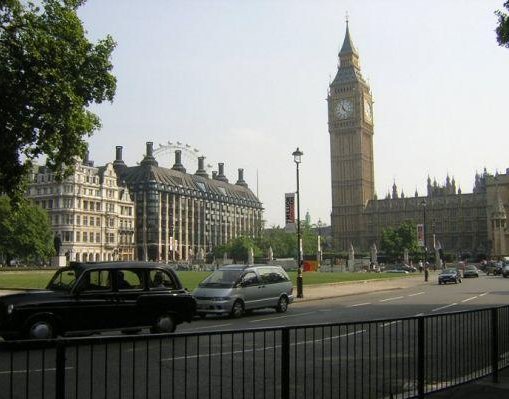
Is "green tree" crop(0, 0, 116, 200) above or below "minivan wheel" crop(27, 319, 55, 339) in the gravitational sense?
above

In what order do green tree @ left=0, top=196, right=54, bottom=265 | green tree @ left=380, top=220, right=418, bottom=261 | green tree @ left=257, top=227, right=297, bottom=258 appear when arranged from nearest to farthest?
green tree @ left=0, top=196, right=54, bottom=265, green tree @ left=380, top=220, right=418, bottom=261, green tree @ left=257, top=227, right=297, bottom=258

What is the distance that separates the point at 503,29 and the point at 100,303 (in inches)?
582

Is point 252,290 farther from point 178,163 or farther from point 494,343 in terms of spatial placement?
point 178,163

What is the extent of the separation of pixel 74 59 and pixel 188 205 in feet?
456

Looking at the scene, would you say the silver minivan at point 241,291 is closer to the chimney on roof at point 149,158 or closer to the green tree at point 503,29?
the green tree at point 503,29

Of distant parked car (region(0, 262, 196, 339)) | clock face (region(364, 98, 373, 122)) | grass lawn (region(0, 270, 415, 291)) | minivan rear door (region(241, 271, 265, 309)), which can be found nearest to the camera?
distant parked car (region(0, 262, 196, 339))

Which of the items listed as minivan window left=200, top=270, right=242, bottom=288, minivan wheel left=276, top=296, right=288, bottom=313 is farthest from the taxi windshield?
minivan wheel left=276, top=296, right=288, bottom=313

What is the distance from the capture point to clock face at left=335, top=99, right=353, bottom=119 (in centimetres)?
16788

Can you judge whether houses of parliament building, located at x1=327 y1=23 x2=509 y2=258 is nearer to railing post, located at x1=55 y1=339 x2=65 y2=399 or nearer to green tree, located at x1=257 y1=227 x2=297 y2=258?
green tree, located at x1=257 y1=227 x2=297 y2=258

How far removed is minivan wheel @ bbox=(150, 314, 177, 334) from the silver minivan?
179 inches

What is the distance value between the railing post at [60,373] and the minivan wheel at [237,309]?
1604 centimetres

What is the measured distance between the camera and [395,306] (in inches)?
969

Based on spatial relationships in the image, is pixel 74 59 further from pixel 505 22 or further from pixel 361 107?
pixel 361 107

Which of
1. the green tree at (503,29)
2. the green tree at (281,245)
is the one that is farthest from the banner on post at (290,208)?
the green tree at (281,245)
